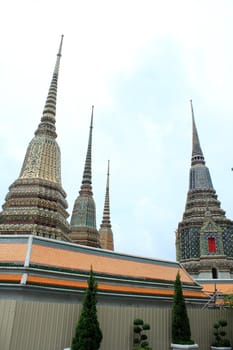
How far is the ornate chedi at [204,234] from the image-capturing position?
33.0 metres

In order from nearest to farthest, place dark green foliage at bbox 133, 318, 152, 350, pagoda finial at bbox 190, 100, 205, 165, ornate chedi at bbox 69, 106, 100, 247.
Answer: dark green foliage at bbox 133, 318, 152, 350 < ornate chedi at bbox 69, 106, 100, 247 < pagoda finial at bbox 190, 100, 205, 165

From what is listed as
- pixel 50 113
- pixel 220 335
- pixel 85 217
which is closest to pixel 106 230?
pixel 85 217

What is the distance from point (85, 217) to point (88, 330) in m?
24.7

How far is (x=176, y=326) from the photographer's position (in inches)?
450

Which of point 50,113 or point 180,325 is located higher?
point 50,113

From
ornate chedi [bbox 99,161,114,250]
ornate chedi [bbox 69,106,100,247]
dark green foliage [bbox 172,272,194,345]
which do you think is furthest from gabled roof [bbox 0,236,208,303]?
ornate chedi [bbox 99,161,114,250]

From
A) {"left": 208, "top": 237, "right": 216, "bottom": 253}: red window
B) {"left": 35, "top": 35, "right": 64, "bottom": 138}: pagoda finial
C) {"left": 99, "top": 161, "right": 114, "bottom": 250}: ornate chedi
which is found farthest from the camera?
{"left": 99, "top": 161, "right": 114, "bottom": 250}: ornate chedi

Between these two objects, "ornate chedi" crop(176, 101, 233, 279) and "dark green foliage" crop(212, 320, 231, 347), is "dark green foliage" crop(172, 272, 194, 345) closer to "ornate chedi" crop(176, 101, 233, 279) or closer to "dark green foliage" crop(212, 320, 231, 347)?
"dark green foliage" crop(212, 320, 231, 347)

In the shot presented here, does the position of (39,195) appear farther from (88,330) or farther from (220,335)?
(220,335)

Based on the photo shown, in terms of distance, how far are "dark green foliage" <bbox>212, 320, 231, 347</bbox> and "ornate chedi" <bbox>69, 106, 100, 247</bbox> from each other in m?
19.6

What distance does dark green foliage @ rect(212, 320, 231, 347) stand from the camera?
12424mm

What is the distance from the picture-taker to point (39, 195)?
21.8 meters

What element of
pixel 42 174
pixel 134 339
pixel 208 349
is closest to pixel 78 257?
pixel 134 339

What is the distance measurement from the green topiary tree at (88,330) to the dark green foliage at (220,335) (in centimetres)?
601
